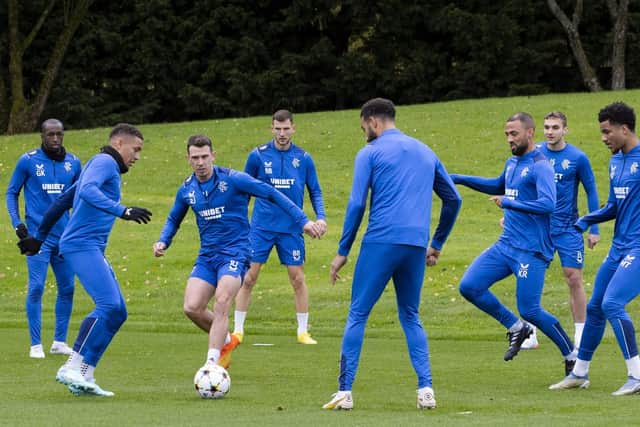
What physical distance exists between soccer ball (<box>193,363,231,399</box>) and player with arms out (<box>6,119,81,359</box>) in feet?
13.6

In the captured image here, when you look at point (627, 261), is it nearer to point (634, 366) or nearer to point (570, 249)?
point (634, 366)

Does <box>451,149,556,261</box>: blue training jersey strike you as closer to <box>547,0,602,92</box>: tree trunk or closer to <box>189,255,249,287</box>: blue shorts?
<box>189,255,249,287</box>: blue shorts

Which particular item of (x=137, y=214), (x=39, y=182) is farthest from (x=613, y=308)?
(x=39, y=182)

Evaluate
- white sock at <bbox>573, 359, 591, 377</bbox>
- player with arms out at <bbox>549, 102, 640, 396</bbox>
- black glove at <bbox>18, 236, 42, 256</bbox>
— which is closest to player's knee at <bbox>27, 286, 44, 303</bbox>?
black glove at <bbox>18, 236, 42, 256</bbox>

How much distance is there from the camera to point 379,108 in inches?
372

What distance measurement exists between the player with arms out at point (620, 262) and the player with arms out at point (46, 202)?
19.2 ft

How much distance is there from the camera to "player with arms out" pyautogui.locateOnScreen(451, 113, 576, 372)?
36.4ft

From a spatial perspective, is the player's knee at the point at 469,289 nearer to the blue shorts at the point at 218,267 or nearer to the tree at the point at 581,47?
the blue shorts at the point at 218,267

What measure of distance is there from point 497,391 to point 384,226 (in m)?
2.02

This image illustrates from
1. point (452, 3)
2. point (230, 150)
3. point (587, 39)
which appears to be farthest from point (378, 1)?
point (230, 150)

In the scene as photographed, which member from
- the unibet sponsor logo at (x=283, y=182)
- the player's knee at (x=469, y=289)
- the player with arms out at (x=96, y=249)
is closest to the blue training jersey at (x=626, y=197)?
the player's knee at (x=469, y=289)

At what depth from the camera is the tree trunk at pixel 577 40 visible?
44188mm

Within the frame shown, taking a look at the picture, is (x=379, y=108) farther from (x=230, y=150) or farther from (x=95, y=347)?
(x=230, y=150)

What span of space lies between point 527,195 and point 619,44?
35.0 meters
